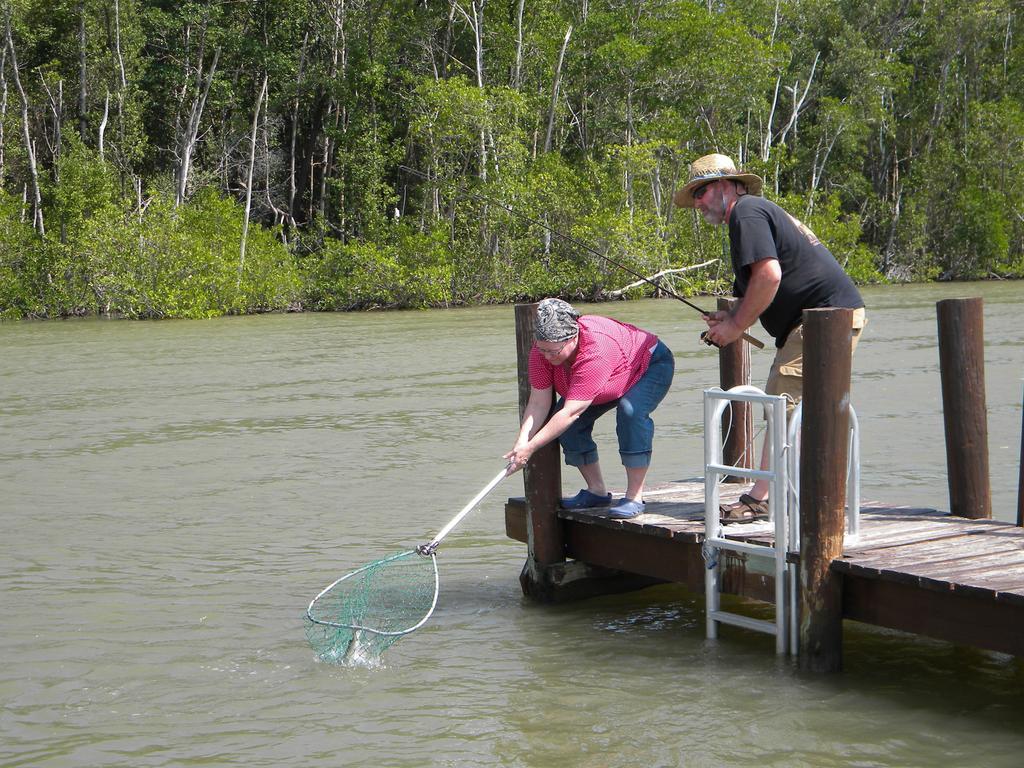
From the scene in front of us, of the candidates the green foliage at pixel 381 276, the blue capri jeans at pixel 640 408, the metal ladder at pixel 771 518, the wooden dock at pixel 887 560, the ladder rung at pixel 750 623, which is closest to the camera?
the wooden dock at pixel 887 560

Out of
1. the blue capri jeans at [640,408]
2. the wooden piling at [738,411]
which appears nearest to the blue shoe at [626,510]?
the blue capri jeans at [640,408]

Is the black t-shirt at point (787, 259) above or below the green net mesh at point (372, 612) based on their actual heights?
above

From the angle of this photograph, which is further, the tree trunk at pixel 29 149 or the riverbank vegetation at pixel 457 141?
the tree trunk at pixel 29 149

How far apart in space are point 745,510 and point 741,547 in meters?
0.46

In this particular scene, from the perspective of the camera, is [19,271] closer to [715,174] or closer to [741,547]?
[715,174]

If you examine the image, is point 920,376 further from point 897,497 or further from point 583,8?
point 583,8

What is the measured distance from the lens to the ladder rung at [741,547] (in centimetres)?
583

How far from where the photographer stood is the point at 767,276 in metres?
6.01

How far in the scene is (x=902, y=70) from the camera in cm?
5175

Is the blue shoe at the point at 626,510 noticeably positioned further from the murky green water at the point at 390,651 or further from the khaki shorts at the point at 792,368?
the khaki shorts at the point at 792,368

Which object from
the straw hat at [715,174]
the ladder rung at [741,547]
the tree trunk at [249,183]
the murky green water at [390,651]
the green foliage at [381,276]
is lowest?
the murky green water at [390,651]

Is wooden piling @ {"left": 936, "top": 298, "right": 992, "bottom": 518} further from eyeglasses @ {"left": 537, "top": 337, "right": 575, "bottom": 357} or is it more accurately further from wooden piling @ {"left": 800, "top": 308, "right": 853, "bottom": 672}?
eyeglasses @ {"left": 537, "top": 337, "right": 575, "bottom": 357}

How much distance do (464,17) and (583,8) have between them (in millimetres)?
4528

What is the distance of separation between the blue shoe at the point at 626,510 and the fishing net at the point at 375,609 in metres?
0.69
